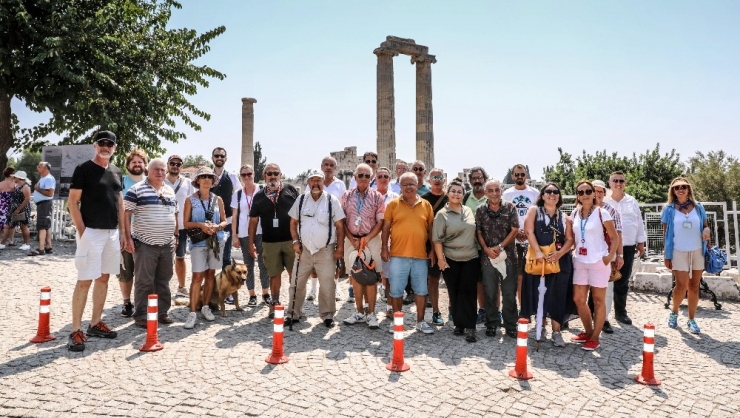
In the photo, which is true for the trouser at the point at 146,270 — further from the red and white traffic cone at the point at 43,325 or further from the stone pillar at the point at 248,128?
the stone pillar at the point at 248,128

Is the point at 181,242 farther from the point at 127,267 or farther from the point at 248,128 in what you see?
the point at 248,128

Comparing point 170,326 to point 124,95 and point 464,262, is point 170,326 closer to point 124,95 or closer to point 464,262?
point 464,262

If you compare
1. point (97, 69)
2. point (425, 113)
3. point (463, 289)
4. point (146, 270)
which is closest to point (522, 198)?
point (463, 289)

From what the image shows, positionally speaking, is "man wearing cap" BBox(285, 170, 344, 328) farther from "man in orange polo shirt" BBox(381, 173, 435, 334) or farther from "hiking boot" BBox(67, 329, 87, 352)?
"hiking boot" BBox(67, 329, 87, 352)

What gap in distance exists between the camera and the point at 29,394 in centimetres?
419

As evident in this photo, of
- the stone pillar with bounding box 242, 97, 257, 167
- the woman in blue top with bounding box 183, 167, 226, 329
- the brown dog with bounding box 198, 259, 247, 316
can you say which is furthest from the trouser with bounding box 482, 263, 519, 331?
the stone pillar with bounding box 242, 97, 257, 167

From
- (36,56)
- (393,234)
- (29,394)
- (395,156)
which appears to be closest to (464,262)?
(393,234)

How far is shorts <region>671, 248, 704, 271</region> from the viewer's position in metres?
6.73

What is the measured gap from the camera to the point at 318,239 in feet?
21.4

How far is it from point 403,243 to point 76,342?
13.0ft

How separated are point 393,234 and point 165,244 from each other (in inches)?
120

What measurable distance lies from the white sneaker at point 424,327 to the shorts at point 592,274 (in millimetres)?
1907

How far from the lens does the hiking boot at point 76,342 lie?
17.6 ft

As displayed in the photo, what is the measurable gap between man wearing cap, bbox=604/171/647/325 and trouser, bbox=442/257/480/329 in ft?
8.25
